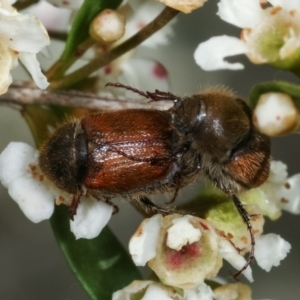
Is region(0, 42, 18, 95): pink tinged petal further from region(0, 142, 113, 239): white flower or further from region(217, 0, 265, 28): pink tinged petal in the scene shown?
region(217, 0, 265, 28): pink tinged petal

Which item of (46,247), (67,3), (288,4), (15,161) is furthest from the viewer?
(46,247)

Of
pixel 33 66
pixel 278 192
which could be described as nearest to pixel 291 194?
pixel 278 192

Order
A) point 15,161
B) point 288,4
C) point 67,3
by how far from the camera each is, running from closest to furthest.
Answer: point 288,4, point 15,161, point 67,3

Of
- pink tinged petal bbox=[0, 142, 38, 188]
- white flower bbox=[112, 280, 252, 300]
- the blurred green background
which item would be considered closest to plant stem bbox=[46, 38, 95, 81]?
pink tinged petal bbox=[0, 142, 38, 188]

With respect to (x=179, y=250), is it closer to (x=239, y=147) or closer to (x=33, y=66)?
(x=239, y=147)

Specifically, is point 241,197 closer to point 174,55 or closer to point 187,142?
point 187,142
